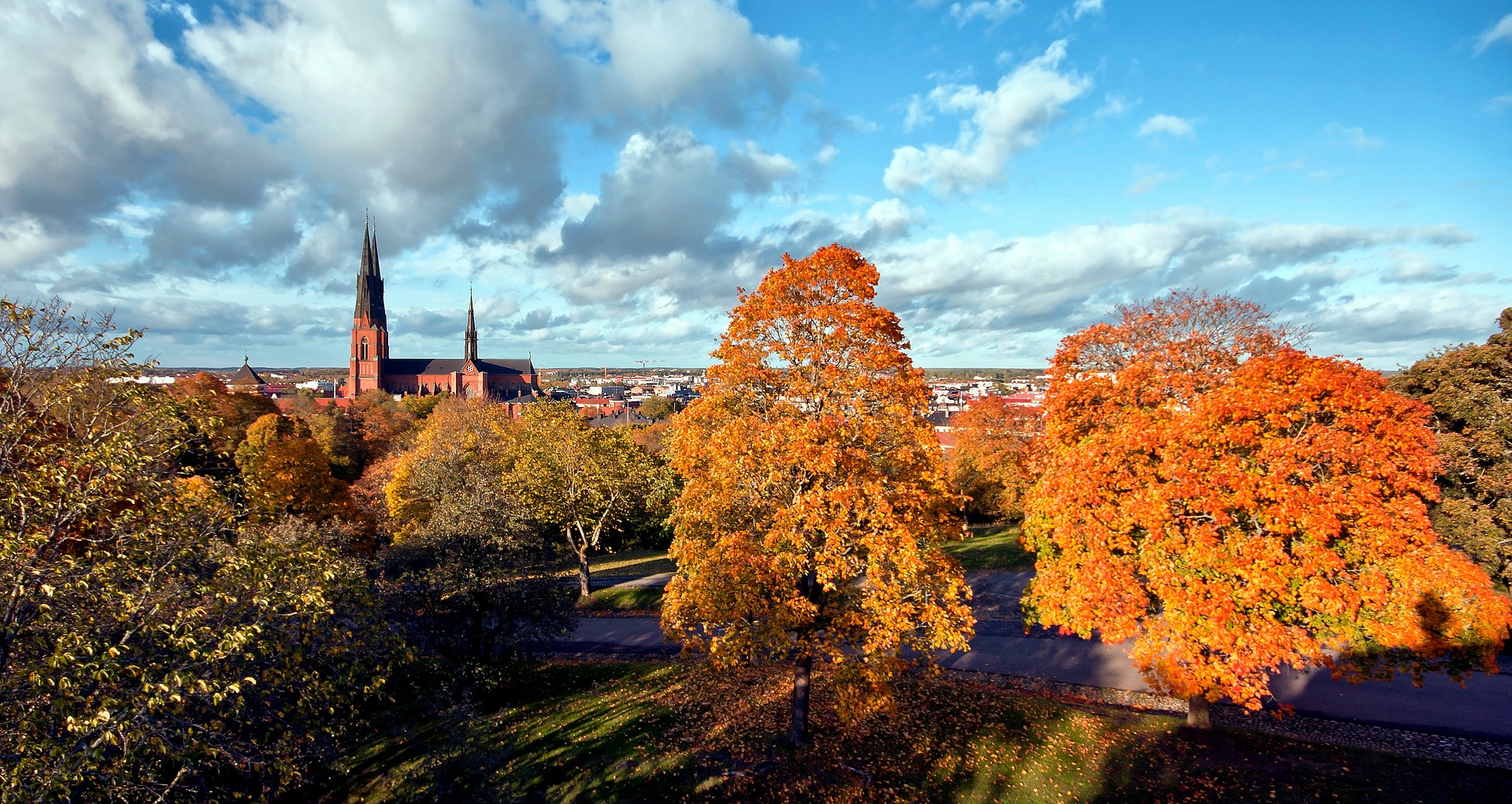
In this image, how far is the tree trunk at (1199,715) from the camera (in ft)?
39.2

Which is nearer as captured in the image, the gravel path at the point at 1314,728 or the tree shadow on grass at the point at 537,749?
the tree shadow on grass at the point at 537,749

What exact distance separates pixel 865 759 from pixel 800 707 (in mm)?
1429

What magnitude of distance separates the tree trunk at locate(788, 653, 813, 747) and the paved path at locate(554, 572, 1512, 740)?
6825 millimetres

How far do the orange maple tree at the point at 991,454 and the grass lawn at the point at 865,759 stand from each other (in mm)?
18781

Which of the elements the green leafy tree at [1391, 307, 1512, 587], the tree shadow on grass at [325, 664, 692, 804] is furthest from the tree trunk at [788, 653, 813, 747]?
the green leafy tree at [1391, 307, 1512, 587]

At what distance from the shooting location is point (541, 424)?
28.6 metres

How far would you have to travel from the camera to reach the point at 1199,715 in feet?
39.3

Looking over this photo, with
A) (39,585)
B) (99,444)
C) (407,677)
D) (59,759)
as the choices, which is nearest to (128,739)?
(59,759)

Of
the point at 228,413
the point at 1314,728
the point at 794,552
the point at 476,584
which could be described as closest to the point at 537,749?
the point at 476,584

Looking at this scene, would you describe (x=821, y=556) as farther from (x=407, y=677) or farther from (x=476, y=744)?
(x=407, y=677)

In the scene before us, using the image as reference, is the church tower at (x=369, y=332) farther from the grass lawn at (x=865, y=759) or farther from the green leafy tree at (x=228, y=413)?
the grass lawn at (x=865, y=759)

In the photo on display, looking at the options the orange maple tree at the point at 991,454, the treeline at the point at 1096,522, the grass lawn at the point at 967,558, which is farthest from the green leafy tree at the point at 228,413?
the orange maple tree at the point at 991,454

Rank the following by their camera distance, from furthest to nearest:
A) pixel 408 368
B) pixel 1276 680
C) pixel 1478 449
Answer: pixel 408 368 → pixel 1478 449 → pixel 1276 680

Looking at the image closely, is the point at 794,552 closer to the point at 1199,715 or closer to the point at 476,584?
the point at 476,584
